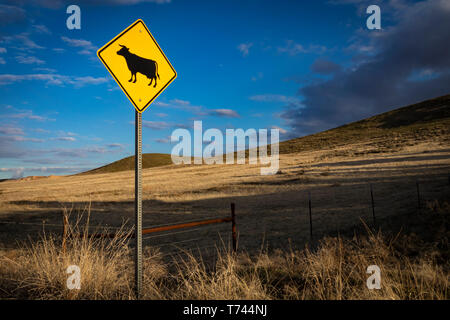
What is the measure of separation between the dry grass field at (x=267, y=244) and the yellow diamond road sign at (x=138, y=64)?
2858 millimetres

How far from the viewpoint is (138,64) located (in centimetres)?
412

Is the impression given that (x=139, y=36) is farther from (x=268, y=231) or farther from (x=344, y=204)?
(x=344, y=204)

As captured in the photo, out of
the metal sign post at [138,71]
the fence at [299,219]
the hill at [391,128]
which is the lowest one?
the fence at [299,219]

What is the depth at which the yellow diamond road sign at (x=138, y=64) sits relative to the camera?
13.3 ft

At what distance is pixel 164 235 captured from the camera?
13.8 m

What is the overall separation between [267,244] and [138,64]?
6580mm

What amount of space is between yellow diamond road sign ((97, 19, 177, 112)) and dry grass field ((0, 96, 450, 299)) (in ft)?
9.38

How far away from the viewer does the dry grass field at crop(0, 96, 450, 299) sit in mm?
4637

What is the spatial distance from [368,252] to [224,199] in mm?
17397

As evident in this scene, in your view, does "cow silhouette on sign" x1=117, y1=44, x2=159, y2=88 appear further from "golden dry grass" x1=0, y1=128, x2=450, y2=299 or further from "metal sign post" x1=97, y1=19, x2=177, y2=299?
"golden dry grass" x1=0, y1=128, x2=450, y2=299

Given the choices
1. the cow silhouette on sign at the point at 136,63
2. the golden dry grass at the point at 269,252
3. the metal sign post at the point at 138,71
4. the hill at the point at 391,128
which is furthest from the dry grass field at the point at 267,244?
the hill at the point at 391,128

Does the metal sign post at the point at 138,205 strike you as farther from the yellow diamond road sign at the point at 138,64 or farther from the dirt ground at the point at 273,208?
the dirt ground at the point at 273,208
